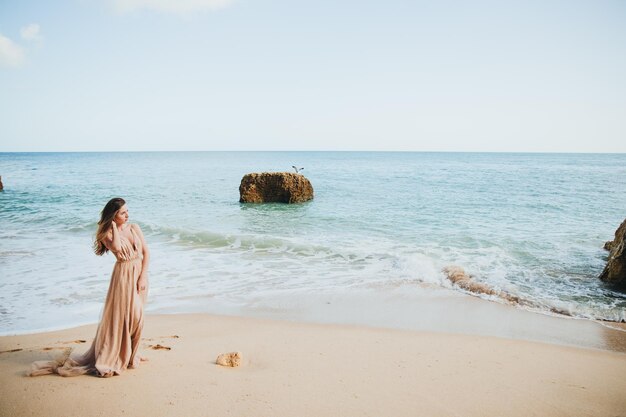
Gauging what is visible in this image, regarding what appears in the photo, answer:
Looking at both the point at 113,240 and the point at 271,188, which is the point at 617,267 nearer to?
the point at 113,240

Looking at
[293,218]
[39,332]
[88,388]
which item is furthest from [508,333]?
[293,218]

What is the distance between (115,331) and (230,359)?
1.28m

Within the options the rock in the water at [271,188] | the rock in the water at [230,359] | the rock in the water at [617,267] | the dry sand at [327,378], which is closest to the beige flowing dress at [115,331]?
the dry sand at [327,378]

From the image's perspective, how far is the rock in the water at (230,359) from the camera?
4113 millimetres

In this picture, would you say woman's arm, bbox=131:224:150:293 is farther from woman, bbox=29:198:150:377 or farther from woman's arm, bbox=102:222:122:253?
woman's arm, bbox=102:222:122:253

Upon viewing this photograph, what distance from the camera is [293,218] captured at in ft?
52.1

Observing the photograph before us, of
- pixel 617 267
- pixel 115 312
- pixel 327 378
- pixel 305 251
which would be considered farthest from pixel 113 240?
pixel 617 267

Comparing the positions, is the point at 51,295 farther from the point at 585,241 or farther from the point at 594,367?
the point at 585,241

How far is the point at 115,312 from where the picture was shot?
12.1ft

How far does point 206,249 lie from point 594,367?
31.4 feet

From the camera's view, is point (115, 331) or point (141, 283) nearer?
point (115, 331)

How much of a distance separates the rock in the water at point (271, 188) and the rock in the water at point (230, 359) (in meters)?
15.4

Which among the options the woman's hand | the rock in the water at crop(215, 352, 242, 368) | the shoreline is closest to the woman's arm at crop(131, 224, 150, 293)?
the woman's hand

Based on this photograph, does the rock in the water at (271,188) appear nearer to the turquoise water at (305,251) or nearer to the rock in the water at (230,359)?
the turquoise water at (305,251)
